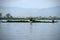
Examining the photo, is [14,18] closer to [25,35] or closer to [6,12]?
[6,12]

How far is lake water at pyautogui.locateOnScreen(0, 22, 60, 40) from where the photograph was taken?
9.24 feet

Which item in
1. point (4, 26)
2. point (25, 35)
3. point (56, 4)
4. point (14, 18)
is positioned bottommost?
point (25, 35)

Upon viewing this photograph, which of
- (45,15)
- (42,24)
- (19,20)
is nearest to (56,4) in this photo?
(45,15)

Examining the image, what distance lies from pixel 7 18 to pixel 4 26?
20 centimetres

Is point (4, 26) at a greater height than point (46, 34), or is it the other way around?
point (4, 26)

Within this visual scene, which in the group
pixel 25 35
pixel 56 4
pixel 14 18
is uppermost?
pixel 56 4

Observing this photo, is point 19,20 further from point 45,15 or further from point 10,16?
point 45,15

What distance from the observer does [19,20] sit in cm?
298

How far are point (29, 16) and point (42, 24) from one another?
36 centimetres

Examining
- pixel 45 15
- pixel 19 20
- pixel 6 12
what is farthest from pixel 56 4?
pixel 6 12

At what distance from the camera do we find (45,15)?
2910 mm

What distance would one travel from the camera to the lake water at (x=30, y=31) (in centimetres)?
282

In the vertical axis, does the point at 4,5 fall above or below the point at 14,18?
Result: above

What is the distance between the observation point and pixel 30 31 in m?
2.88
